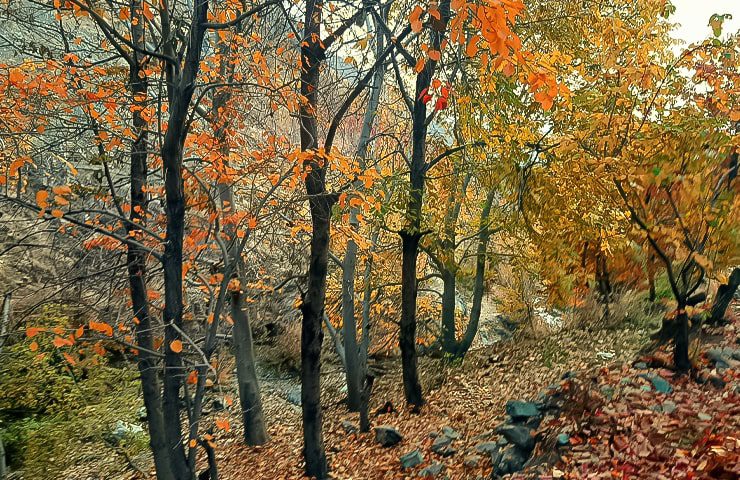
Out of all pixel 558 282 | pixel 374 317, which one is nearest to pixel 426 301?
pixel 374 317

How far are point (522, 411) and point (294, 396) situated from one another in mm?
6433

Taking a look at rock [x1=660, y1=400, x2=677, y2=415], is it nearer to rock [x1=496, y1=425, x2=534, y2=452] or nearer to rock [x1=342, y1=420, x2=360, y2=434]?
rock [x1=496, y1=425, x2=534, y2=452]

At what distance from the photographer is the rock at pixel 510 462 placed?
4234mm

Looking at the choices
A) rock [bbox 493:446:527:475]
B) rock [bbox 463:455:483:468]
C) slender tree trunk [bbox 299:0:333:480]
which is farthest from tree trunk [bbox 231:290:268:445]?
rock [bbox 493:446:527:475]

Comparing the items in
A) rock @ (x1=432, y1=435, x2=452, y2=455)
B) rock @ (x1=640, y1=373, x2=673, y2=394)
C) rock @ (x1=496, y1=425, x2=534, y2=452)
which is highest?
rock @ (x1=640, y1=373, x2=673, y2=394)

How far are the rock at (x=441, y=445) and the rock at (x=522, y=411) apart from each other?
932 millimetres

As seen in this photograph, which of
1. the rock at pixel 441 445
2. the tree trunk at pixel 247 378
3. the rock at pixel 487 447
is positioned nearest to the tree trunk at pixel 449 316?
the rock at pixel 441 445

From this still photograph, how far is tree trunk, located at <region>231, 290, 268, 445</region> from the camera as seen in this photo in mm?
7562

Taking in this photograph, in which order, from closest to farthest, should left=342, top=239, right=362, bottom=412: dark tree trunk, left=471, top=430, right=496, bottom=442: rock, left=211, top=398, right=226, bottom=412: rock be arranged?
left=471, top=430, right=496, bottom=442: rock
left=342, top=239, right=362, bottom=412: dark tree trunk
left=211, top=398, right=226, bottom=412: rock

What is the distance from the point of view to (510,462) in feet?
14.1

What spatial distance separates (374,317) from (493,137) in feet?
22.9

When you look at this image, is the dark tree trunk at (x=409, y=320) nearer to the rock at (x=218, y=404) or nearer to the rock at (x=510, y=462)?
the rock at (x=510, y=462)

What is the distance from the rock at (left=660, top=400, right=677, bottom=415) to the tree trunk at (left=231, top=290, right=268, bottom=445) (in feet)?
19.3

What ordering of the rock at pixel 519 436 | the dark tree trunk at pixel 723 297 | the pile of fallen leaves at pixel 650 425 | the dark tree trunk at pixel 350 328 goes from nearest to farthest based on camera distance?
the pile of fallen leaves at pixel 650 425 → the rock at pixel 519 436 → the dark tree trunk at pixel 723 297 → the dark tree trunk at pixel 350 328
